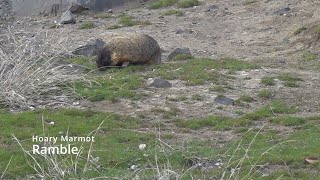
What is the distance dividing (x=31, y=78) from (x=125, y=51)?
2797 millimetres

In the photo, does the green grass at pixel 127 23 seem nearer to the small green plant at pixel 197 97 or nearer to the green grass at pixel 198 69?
the green grass at pixel 198 69

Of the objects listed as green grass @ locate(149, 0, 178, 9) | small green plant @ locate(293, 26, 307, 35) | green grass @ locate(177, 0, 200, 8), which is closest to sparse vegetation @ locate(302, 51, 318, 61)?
small green plant @ locate(293, 26, 307, 35)

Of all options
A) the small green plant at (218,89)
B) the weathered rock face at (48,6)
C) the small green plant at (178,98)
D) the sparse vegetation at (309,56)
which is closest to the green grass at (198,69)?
the small green plant at (218,89)

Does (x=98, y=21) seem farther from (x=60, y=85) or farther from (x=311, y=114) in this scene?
(x=311, y=114)

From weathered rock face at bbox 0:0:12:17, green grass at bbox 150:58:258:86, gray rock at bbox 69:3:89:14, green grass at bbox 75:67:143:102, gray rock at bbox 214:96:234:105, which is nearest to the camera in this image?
gray rock at bbox 214:96:234:105

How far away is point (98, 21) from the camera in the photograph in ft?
67.4

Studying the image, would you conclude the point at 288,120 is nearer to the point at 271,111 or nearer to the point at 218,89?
the point at 271,111

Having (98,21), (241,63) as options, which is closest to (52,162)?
(241,63)

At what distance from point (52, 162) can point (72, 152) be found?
3.85 feet

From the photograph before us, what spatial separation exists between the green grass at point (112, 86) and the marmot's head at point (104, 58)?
0.64ft

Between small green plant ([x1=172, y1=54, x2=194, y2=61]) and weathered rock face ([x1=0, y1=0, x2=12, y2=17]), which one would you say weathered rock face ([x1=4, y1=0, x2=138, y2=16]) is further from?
small green plant ([x1=172, y1=54, x2=194, y2=61])

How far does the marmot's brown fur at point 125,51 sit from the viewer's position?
13508 mm

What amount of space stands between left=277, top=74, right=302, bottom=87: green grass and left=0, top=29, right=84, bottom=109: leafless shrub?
313 centimetres

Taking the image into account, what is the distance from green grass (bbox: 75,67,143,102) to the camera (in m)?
11.4
